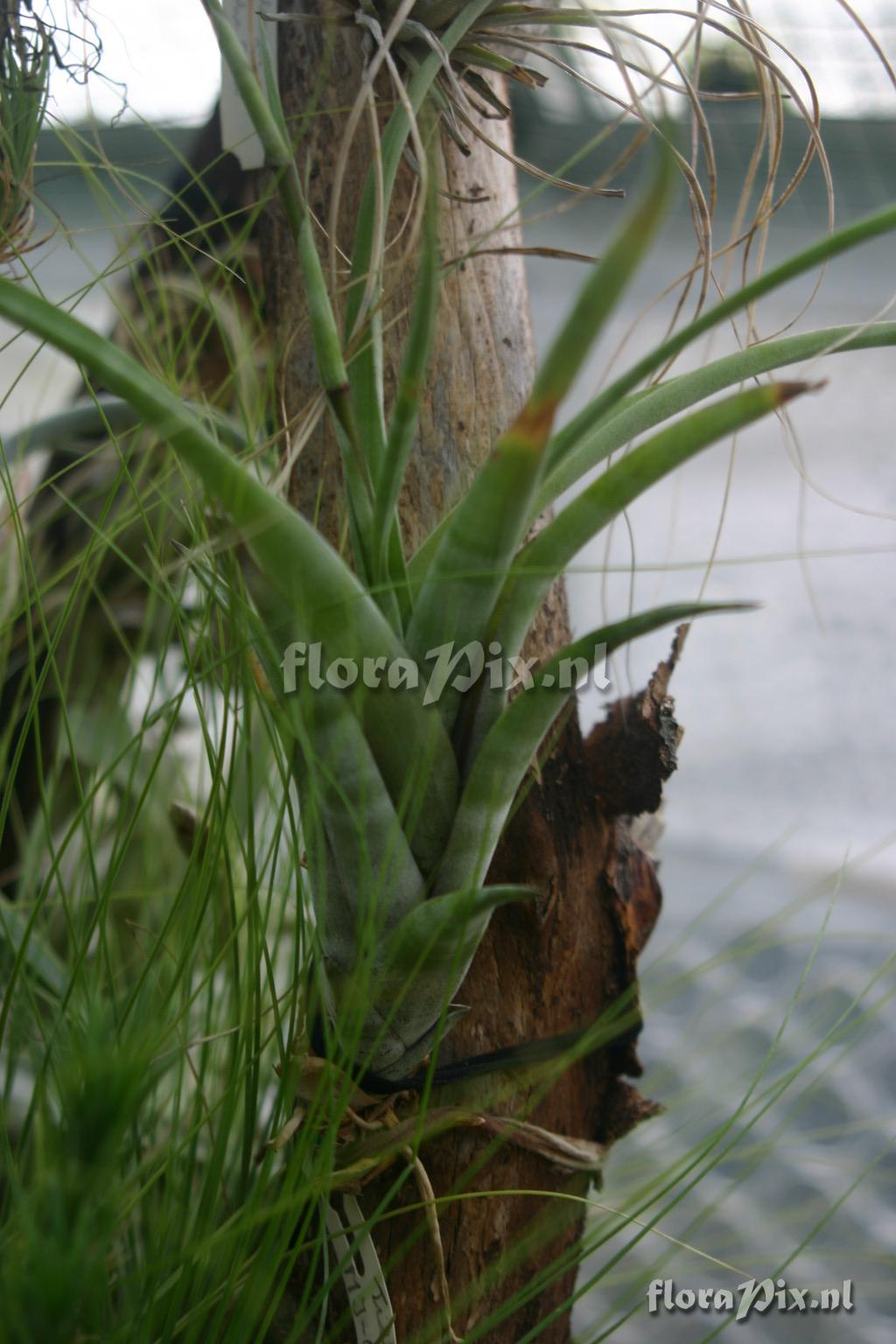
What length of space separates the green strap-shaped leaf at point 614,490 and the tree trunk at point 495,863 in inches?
3.7

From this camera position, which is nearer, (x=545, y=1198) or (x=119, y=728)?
(x=545, y=1198)

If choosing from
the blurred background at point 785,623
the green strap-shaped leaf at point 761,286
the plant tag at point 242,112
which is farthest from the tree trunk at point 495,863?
the blurred background at point 785,623

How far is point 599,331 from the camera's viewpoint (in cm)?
16

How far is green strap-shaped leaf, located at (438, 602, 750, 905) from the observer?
0.22 m

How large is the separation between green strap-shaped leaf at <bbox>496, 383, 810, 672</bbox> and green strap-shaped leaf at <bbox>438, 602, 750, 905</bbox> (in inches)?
0.7

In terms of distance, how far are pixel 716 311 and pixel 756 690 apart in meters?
0.65

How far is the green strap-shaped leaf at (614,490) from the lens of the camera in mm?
183

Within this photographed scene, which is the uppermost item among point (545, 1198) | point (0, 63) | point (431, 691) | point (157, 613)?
point (0, 63)

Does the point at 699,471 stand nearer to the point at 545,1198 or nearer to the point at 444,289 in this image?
the point at 444,289

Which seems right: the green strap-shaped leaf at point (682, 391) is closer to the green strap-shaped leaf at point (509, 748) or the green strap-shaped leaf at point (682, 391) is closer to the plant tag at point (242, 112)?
the green strap-shaped leaf at point (509, 748)

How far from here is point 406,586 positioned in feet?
0.82

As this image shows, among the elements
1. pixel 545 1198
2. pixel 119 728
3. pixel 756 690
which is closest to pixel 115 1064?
pixel 545 1198

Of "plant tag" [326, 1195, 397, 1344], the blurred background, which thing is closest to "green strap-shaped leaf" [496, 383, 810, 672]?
"plant tag" [326, 1195, 397, 1344]

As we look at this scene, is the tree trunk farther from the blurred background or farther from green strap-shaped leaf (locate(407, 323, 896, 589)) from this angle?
the blurred background
